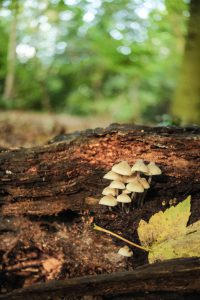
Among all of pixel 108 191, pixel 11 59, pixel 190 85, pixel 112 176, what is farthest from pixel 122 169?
pixel 11 59

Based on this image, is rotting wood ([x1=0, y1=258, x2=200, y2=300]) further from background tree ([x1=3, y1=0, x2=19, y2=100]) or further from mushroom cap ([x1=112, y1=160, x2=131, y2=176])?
background tree ([x1=3, y1=0, x2=19, y2=100])

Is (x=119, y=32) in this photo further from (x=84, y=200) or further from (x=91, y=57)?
(x=84, y=200)

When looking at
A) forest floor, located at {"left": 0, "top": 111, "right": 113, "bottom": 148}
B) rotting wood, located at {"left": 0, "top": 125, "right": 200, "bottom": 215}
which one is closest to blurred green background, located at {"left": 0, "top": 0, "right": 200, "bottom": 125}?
rotting wood, located at {"left": 0, "top": 125, "right": 200, "bottom": 215}

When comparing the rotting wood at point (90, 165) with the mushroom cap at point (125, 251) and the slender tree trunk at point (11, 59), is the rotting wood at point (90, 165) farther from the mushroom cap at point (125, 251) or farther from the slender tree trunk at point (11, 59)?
the slender tree trunk at point (11, 59)

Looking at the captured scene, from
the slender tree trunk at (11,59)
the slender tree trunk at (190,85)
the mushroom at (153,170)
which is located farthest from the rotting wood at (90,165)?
the slender tree trunk at (11,59)

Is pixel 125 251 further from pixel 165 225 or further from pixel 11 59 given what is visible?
pixel 11 59

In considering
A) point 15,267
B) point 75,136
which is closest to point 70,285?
point 15,267
